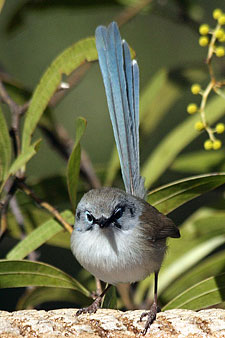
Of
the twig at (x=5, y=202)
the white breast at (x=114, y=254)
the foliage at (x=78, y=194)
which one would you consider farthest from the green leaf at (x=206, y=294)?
the twig at (x=5, y=202)

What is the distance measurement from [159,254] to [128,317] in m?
0.53

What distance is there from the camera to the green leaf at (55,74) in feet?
7.52

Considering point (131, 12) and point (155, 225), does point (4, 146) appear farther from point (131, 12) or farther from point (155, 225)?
point (131, 12)

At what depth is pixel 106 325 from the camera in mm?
1707

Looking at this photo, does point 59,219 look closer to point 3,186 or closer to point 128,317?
point 3,186

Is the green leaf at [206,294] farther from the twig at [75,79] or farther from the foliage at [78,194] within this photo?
the twig at [75,79]

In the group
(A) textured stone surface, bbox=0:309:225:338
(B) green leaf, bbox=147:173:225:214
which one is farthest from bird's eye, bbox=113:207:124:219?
(A) textured stone surface, bbox=0:309:225:338

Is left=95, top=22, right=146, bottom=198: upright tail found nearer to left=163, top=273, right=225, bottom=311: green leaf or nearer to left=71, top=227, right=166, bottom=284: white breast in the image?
left=71, top=227, right=166, bottom=284: white breast

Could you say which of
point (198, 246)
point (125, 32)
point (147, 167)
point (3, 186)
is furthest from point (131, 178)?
point (125, 32)

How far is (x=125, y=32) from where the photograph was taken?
176 inches

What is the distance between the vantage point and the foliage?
210cm

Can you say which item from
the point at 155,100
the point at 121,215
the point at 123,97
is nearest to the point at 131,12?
the point at 155,100

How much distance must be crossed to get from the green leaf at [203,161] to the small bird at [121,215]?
319mm

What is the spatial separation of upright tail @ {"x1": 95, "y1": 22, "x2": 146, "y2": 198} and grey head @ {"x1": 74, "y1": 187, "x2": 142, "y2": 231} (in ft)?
0.68
